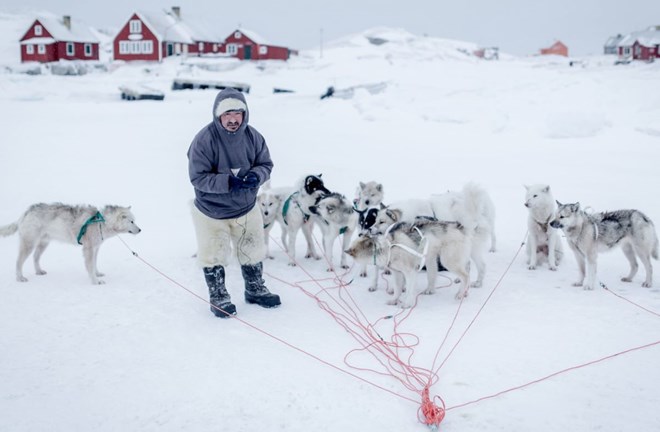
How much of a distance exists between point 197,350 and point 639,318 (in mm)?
3528

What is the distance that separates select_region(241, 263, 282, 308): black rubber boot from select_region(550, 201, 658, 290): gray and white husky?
2.74m

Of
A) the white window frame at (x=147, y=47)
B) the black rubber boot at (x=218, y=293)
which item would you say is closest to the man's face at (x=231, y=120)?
the black rubber boot at (x=218, y=293)

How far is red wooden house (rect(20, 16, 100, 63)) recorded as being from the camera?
137ft

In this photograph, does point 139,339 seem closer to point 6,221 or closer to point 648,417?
point 648,417

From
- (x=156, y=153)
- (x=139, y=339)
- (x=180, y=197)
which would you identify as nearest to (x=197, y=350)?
(x=139, y=339)

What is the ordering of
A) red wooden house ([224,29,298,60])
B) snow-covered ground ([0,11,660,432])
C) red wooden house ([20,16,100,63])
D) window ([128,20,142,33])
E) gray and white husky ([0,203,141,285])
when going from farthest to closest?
red wooden house ([224,29,298,60]) → window ([128,20,142,33]) → red wooden house ([20,16,100,63]) → gray and white husky ([0,203,141,285]) → snow-covered ground ([0,11,660,432])

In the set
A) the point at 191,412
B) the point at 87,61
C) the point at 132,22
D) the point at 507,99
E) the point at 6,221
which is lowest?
the point at 191,412

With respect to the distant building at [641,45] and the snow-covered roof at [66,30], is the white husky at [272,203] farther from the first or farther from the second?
the distant building at [641,45]

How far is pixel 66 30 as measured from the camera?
141ft

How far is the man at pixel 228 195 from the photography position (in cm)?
437

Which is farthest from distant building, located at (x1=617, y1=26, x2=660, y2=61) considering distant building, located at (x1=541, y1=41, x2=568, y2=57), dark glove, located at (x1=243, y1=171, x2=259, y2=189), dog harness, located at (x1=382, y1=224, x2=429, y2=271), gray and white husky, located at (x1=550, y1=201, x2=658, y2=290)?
dark glove, located at (x1=243, y1=171, x2=259, y2=189)

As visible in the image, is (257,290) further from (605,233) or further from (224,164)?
(605,233)

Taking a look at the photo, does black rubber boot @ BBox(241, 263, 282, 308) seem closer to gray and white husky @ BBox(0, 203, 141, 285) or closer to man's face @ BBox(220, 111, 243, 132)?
man's face @ BBox(220, 111, 243, 132)

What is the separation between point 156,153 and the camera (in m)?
12.5
